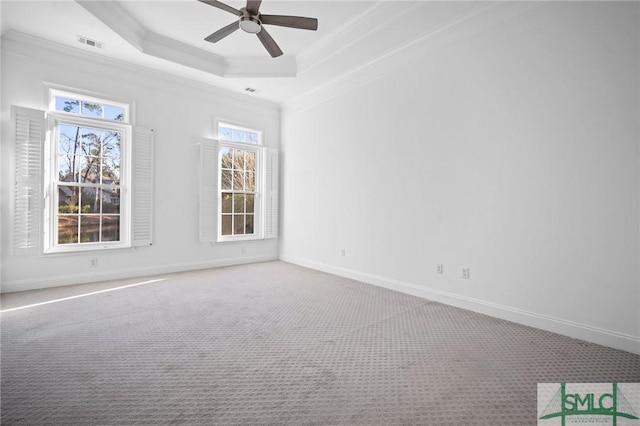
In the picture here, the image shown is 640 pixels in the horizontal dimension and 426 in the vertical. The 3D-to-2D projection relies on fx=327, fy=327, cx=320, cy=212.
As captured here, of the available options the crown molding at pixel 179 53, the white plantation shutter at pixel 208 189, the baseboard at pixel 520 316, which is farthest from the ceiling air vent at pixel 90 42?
the baseboard at pixel 520 316

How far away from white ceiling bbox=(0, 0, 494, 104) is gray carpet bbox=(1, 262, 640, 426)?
9.79 ft

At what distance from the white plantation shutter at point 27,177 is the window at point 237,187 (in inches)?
77.4

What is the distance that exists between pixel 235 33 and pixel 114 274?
11.7 feet

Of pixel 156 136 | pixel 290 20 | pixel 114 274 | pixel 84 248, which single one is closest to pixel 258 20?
pixel 290 20

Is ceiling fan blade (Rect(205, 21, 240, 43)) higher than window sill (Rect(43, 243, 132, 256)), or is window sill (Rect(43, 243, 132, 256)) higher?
ceiling fan blade (Rect(205, 21, 240, 43))

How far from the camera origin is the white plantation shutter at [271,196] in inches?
236

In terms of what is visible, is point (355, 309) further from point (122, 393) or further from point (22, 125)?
point (22, 125)

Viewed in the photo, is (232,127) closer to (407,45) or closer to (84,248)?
(84,248)

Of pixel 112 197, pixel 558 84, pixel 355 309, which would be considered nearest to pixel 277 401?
pixel 355 309

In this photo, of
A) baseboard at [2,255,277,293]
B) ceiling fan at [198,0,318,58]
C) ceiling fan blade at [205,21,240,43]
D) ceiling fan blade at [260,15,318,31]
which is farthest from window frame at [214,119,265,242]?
ceiling fan blade at [260,15,318,31]

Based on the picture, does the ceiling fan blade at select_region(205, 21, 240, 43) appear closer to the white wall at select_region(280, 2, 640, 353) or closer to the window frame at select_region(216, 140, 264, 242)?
the white wall at select_region(280, 2, 640, 353)

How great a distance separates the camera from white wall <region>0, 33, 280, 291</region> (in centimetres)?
376

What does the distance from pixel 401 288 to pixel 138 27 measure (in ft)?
14.9

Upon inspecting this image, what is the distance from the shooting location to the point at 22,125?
3.72 m
